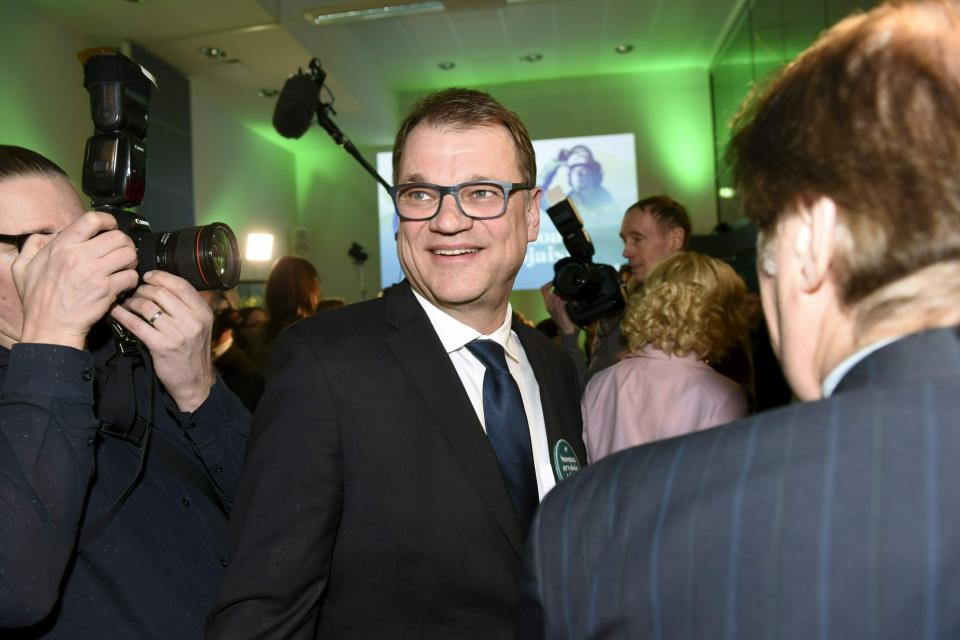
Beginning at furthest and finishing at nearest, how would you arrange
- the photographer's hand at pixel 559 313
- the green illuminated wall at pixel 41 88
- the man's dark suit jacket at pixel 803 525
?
the green illuminated wall at pixel 41 88 < the photographer's hand at pixel 559 313 < the man's dark suit jacket at pixel 803 525

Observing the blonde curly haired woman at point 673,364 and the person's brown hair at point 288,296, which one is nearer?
the blonde curly haired woman at point 673,364

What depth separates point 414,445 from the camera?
1108mm

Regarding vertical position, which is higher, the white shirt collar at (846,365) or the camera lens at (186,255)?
the camera lens at (186,255)

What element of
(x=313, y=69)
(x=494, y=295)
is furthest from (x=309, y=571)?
(x=313, y=69)

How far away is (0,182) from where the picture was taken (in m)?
1.11

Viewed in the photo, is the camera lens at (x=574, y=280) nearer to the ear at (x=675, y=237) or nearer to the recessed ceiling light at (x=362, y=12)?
the ear at (x=675, y=237)

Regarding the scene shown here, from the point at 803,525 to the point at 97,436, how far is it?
103cm

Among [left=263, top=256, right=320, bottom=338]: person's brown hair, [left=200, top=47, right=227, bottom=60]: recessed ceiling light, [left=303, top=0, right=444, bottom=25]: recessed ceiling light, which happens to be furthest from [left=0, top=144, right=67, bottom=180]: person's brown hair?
[left=200, top=47, right=227, bottom=60]: recessed ceiling light

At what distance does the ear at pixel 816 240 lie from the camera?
0.61 metres

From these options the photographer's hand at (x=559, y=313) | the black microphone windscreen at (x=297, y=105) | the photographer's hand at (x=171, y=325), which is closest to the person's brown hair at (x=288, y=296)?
the black microphone windscreen at (x=297, y=105)

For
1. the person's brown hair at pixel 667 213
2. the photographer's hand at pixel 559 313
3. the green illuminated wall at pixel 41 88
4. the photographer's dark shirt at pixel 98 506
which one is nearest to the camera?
the photographer's dark shirt at pixel 98 506

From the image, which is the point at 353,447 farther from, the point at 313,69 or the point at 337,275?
the point at 337,275

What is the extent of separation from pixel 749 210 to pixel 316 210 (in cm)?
926

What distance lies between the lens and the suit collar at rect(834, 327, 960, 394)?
1.81 ft
